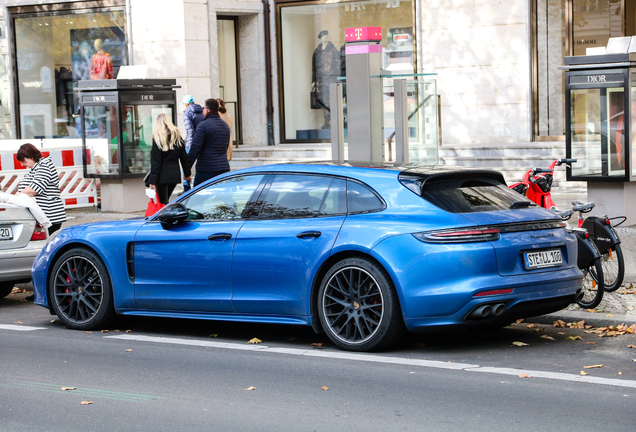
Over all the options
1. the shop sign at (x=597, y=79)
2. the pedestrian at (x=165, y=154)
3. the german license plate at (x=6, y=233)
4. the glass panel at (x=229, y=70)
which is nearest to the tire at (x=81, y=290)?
the german license plate at (x=6, y=233)

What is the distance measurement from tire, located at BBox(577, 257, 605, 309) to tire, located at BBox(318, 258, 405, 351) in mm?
2247

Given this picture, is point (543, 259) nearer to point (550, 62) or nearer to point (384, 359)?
→ point (384, 359)

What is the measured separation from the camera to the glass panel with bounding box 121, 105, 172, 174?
55.6 ft

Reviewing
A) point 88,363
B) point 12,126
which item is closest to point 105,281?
point 88,363

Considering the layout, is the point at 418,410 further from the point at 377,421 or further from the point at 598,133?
the point at 598,133

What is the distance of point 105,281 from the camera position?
26.4 ft

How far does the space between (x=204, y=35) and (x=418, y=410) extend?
16.3 metres

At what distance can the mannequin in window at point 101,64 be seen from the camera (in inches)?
859

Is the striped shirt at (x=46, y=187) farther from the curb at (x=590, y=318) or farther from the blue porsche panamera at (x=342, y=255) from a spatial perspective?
the curb at (x=590, y=318)

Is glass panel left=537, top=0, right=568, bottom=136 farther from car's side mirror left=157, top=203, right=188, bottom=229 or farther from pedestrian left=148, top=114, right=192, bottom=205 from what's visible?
car's side mirror left=157, top=203, right=188, bottom=229

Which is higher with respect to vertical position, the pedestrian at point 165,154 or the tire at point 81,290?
the pedestrian at point 165,154

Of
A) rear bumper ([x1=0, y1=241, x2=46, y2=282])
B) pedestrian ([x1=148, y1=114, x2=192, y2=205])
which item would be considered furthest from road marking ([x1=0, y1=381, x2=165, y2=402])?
pedestrian ([x1=148, y1=114, x2=192, y2=205])

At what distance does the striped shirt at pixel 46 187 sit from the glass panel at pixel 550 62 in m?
11.0

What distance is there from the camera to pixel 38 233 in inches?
393
